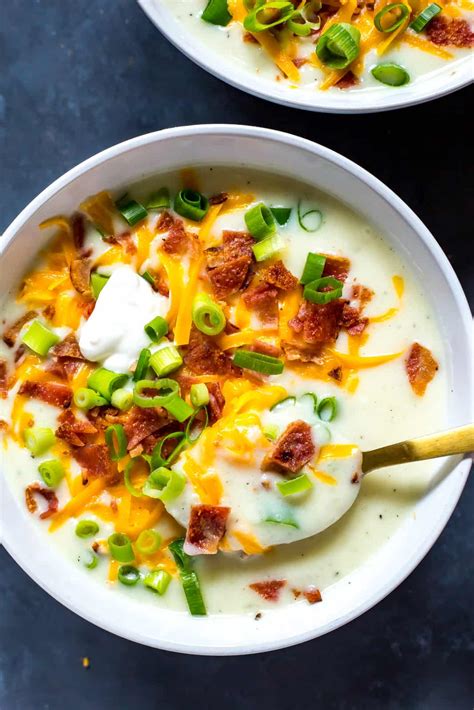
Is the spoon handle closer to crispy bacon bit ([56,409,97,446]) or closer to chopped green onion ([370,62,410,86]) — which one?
crispy bacon bit ([56,409,97,446])

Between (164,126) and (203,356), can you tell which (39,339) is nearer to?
(203,356)

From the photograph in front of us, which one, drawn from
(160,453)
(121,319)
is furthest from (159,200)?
(160,453)

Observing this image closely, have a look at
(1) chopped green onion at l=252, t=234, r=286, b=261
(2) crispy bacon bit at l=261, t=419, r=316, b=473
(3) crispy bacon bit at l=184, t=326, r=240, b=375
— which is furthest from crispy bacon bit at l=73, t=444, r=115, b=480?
(1) chopped green onion at l=252, t=234, r=286, b=261

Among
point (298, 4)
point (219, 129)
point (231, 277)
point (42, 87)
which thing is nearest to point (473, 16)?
point (298, 4)

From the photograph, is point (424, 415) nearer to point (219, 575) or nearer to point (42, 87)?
point (219, 575)

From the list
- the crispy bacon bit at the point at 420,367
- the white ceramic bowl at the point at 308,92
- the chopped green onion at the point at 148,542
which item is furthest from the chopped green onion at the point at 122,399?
the white ceramic bowl at the point at 308,92

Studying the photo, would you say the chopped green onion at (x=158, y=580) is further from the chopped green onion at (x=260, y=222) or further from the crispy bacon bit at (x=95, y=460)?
the chopped green onion at (x=260, y=222)
